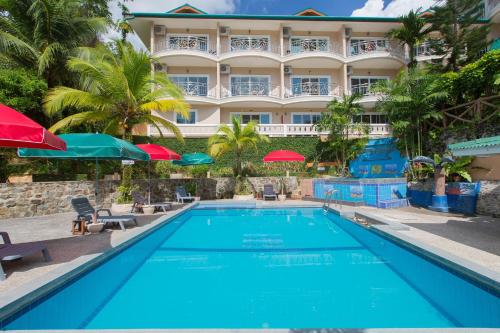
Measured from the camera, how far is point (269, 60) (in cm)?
2497

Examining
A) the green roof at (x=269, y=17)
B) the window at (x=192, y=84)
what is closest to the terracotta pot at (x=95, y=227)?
Result: the window at (x=192, y=84)

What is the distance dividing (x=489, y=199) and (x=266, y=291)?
9591 mm

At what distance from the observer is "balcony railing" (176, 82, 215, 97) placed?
25.3 m

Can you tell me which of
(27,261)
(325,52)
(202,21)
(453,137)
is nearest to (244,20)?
(202,21)

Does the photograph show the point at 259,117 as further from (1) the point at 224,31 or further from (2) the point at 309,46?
(1) the point at 224,31

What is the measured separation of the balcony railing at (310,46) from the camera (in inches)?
1040

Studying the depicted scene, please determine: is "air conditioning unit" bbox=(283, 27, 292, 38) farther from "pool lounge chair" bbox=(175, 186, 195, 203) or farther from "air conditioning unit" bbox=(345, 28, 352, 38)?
"pool lounge chair" bbox=(175, 186, 195, 203)

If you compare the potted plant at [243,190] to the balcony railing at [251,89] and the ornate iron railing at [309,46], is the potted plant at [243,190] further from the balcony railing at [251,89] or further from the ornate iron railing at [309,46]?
the ornate iron railing at [309,46]

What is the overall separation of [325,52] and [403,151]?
12.1m

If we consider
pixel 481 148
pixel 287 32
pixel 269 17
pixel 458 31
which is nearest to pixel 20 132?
pixel 481 148

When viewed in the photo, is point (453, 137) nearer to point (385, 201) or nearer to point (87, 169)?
point (385, 201)

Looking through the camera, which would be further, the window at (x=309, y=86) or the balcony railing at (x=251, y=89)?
the window at (x=309, y=86)

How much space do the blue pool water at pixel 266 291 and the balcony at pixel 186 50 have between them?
20.2 metres

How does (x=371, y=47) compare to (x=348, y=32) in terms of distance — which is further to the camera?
(x=371, y=47)
